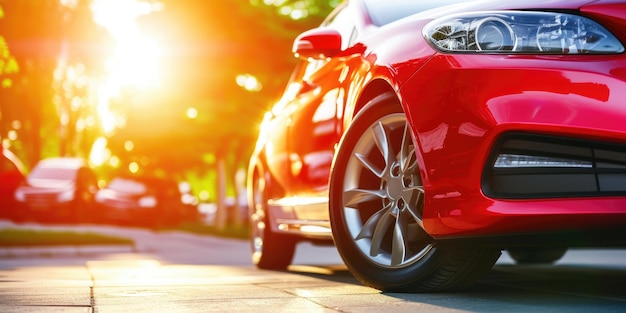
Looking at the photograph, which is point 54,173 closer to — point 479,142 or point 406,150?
point 406,150

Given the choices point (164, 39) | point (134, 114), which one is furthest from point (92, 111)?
point (164, 39)

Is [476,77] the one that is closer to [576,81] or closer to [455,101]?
[455,101]

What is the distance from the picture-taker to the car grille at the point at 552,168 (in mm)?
3492

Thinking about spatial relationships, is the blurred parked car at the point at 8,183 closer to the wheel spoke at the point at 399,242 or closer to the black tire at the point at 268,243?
the black tire at the point at 268,243

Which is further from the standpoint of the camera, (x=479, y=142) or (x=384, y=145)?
(x=384, y=145)

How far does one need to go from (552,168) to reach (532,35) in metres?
0.50

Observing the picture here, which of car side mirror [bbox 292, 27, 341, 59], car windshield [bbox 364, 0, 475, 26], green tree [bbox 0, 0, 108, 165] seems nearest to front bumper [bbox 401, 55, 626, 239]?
car windshield [bbox 364, 0, 475, 26]

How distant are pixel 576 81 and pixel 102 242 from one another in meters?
11.3

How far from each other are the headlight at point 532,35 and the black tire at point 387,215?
0.56 metres

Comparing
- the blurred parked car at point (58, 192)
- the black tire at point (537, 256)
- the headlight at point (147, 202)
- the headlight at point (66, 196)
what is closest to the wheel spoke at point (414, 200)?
the black tire at point (537, 256)

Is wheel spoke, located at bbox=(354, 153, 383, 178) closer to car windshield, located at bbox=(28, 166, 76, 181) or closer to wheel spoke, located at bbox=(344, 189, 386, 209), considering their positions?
wheel spoke, located at bbox=(344, 189, 386, 209)

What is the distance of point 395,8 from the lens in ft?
17.2

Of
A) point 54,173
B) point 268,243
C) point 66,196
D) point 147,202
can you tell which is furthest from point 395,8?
point 147,202

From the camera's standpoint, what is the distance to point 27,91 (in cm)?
1558
